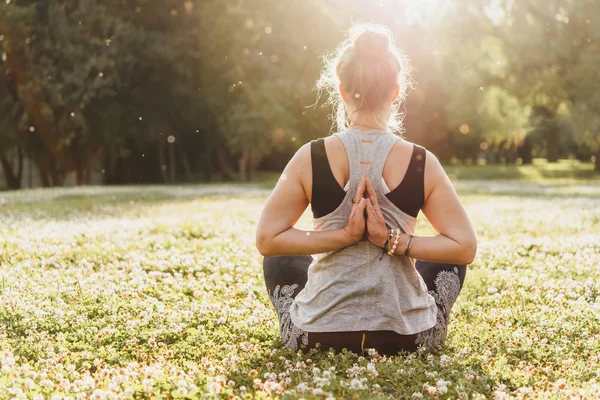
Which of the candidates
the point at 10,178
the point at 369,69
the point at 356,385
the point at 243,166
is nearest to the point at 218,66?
the point at 243,166

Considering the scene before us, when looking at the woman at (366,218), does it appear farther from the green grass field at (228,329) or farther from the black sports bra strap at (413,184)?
the green grass field at (228,329)

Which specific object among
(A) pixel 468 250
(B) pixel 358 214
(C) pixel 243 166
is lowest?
(A) pixel 468 250

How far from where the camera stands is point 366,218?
464 cm

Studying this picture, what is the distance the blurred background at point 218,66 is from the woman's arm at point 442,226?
112 ft

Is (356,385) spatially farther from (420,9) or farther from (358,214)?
(420,9)

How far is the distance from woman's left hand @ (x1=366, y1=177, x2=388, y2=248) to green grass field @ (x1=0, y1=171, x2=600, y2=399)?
3.21ft

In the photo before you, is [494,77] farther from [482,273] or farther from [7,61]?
[482,273]

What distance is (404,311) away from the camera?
4930mm

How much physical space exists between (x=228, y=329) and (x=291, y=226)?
2006 millimetres

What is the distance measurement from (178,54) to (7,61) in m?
11.3

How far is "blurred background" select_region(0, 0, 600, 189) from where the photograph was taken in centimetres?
3869

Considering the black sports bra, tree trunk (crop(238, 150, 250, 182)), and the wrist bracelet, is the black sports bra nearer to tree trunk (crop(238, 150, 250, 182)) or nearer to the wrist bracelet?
the wrist bracelet

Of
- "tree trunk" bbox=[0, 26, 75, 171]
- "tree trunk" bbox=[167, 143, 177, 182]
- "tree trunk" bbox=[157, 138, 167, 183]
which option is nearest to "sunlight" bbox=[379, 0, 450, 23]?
"tree trunk" bbox=[167, 143, 177, 182]

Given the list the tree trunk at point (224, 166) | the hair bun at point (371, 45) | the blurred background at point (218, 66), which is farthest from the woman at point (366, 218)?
the tree trunk at point (224, 166)
